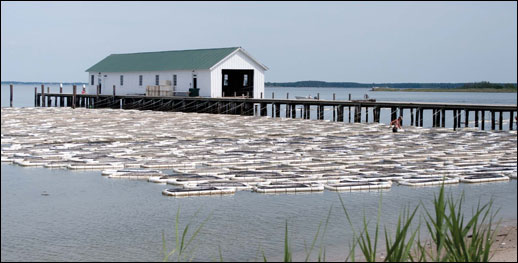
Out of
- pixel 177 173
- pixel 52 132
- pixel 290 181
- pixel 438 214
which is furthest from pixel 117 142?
pixel 438 214

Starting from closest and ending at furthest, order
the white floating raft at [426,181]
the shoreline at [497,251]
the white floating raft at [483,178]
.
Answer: the shoreline at [497,251]
the white floating raft at [426,181]
the white floating raft at [483,178]

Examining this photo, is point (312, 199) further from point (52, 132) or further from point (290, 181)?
point (52, 132)

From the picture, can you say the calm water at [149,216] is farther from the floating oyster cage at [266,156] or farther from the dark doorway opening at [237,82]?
the dark doorway opening at [237,82]

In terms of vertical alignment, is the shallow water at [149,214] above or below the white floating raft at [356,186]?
below

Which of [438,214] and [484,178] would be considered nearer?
[438,214]

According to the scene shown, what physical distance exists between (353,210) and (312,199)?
4.00 ft

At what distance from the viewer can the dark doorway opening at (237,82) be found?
6197 cm

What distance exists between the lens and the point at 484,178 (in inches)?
727

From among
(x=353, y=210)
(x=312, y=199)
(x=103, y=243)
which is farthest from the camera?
(x=312, y=199)

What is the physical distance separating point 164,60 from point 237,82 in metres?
7.78

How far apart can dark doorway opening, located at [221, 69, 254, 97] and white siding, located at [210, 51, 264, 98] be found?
0.50 meters

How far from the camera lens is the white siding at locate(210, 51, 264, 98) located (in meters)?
59.4

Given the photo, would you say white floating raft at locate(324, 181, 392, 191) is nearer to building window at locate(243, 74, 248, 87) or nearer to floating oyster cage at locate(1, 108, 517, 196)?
floating oyster cage at locate(1, 108, 517, 196)

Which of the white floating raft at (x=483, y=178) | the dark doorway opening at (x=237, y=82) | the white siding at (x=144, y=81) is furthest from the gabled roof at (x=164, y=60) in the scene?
→ the white floating raft at (x=483, y=178)
